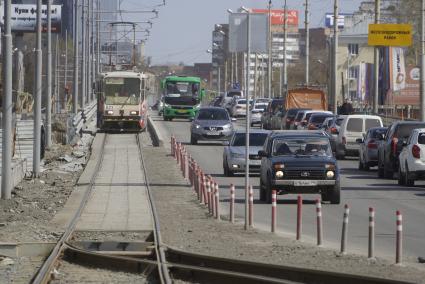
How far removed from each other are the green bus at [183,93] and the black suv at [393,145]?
146ft

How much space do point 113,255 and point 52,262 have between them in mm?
1323

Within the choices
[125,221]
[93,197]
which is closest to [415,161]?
[93,197]

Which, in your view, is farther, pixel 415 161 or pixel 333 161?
pixel 415 161

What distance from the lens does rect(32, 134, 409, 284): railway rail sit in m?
15.4

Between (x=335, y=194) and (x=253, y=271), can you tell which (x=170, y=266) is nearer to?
(x=253, y=271)

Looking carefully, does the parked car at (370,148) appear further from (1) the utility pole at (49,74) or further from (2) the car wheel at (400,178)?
(1) the utility pole at (49,74)

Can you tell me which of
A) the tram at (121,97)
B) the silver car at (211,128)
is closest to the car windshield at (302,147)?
the silver car at (211,128)

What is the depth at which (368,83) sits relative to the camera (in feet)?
305

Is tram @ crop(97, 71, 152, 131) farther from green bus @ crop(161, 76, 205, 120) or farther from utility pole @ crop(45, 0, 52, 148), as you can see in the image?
green bus @ crop(161, 76, 205, 120)

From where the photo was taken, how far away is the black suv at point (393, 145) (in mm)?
37750

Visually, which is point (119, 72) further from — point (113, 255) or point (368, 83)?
point (113, 255)

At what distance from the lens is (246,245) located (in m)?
20.4

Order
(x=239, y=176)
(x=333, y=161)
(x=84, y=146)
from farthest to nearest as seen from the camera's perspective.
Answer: (x=84, y=146) < (x=239, y=176) < (x=333, y=161)

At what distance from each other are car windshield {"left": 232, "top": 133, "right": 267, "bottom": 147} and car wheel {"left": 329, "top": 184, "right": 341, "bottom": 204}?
438 inches
